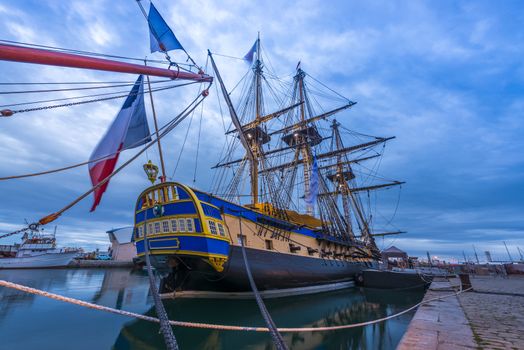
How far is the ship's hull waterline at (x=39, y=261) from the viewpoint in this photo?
3123 cm

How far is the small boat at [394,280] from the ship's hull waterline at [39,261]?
3884cm

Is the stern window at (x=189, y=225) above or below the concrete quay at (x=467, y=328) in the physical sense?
above

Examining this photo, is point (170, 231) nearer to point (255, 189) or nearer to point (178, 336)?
point (178, 336)

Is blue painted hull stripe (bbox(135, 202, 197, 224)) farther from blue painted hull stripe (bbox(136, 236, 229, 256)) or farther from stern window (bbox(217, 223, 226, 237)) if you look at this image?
stern window (bbox(217, 223, 226, 237))

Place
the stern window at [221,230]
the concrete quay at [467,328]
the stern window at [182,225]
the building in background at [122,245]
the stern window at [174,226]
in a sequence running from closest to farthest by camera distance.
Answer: the concrete quay at [467,328], the stern window at [182,225], the stern window at [174,226], the stern window at [221,230], the building in background at [122,245]

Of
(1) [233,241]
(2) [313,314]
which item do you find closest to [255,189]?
(1) [233,241]

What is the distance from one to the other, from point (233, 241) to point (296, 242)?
17.6 feet

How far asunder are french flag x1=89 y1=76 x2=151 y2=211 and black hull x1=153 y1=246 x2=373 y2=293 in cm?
490

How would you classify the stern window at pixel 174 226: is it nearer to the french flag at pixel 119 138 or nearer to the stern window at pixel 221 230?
the stern window at pixel 221 230

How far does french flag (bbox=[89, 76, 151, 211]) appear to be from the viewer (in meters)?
6.62

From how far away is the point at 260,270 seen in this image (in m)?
11.2

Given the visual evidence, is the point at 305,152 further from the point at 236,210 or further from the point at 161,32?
the point at 161,32

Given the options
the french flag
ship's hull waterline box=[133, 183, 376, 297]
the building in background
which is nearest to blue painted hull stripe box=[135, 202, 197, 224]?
ship's hull waterline box=[133, 183, 376, 297]

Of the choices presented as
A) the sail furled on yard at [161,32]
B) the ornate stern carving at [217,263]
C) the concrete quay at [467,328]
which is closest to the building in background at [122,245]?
the ornate stern carving at [217,263]
